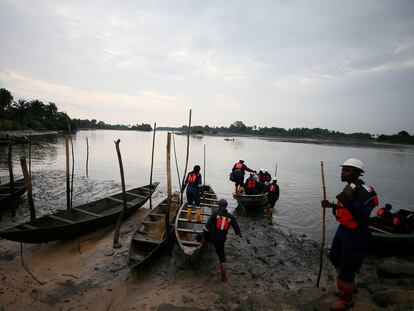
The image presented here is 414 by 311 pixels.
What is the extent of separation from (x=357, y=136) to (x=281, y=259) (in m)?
149

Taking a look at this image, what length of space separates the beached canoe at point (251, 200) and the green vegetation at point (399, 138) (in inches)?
3837

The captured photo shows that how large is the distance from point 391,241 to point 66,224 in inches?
443

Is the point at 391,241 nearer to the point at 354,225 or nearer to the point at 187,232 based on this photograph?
the point at 354,225

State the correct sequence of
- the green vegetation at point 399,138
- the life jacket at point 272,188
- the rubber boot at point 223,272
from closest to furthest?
the rubber boot at point 223,272 → the life jacket at point 272,188 → the green vegetation at point 399,138

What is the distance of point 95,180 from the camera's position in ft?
68.1

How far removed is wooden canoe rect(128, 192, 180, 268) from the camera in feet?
23.0

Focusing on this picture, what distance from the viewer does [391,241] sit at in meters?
8.60

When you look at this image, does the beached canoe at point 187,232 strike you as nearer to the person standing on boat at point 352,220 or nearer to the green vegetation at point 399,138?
the person standing on boat at point 352,220

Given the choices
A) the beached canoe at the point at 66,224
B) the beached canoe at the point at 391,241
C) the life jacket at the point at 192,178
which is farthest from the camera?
the life jacket at the point at 192,178

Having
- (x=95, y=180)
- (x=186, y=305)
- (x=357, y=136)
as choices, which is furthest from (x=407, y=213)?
(x=357, y=136)

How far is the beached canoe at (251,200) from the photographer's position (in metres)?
13.2

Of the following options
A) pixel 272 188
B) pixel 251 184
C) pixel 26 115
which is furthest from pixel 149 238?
pixel 26 115

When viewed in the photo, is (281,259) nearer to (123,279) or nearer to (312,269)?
(312,269)

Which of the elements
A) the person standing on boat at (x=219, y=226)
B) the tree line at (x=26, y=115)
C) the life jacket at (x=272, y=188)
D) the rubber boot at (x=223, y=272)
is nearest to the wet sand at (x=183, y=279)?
the rubber boot at (x=223, y=272)
